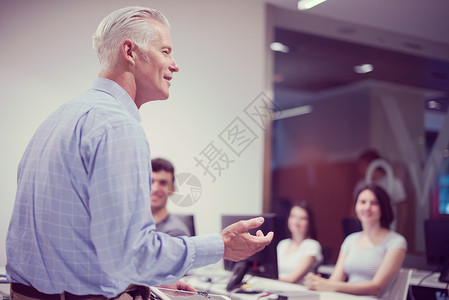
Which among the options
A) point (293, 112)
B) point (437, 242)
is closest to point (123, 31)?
point (437, 242)

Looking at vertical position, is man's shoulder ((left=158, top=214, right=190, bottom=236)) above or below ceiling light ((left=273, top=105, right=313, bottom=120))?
below

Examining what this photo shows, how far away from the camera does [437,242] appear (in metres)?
3.88

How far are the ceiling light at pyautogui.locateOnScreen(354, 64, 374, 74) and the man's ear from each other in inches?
234

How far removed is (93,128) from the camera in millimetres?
1158

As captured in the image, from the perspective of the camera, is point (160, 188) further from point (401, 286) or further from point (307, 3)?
point (307, 3)

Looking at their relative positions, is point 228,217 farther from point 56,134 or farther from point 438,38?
point 438,38

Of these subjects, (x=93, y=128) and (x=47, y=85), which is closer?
(x=93, y=128)

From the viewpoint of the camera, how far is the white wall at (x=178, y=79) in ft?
10.8

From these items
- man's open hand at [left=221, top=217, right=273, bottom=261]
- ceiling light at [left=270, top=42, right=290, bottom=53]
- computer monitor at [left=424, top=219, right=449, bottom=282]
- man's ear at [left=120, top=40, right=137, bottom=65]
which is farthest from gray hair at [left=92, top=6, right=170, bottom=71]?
ceiling light at [left=270, top=42, right=290, bottom=53]

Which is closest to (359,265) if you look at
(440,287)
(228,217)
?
(440,287)

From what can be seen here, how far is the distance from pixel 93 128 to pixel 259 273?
2.17 meters

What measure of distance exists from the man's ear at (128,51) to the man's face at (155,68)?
0.8 inches

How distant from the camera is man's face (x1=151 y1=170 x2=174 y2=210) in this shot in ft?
11.3

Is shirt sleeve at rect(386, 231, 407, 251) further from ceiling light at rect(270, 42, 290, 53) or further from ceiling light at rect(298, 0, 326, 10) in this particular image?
ceiling light at rect(270, 42, 290, 53)
